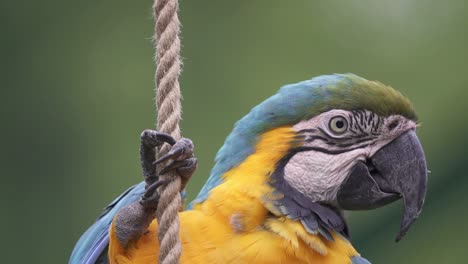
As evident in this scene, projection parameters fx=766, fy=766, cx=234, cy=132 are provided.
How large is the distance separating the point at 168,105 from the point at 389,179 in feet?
2.78

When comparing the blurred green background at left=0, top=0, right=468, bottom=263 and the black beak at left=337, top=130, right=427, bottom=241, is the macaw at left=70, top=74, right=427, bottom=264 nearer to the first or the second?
the black beak at left=337, top=130, right=427, bottom=241

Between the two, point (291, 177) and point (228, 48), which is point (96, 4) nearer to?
point (228, 48)

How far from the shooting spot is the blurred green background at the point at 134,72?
478 centimetres

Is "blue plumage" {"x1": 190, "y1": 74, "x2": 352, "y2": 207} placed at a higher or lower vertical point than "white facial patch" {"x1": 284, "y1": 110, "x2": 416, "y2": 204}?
higher

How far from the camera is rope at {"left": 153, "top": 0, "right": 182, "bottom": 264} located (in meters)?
1.89

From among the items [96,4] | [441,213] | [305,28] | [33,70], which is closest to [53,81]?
[33,70]

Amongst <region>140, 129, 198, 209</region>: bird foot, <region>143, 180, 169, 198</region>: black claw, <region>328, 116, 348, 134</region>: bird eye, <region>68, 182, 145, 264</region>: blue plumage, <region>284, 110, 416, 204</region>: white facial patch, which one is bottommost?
<region>68, 182, 145, 264</region>: blue plumage

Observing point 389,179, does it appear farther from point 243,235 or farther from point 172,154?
point 172,154

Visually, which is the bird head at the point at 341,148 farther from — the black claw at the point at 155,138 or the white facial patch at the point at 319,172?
the black claw at the point at 155,138

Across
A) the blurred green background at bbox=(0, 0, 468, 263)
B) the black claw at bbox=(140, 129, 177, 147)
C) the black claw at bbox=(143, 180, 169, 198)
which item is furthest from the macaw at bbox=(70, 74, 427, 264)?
the blurred green background at bbox=(0, 0, 468, 263)

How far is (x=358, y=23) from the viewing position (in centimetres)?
483

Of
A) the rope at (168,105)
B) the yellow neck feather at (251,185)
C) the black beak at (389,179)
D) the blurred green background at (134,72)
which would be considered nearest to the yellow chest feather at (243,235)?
the yellow neck feather at (251,185)

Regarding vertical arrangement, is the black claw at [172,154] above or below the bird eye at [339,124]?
above

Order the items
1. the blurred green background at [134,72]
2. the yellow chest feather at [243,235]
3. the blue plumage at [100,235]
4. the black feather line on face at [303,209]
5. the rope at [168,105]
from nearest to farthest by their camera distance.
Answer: the rope at [168,105], the yellow chest feather at [243,235], the black feather line on face at [303,209], the blue plumage at [100,235], the blurred green background at [134,72]
